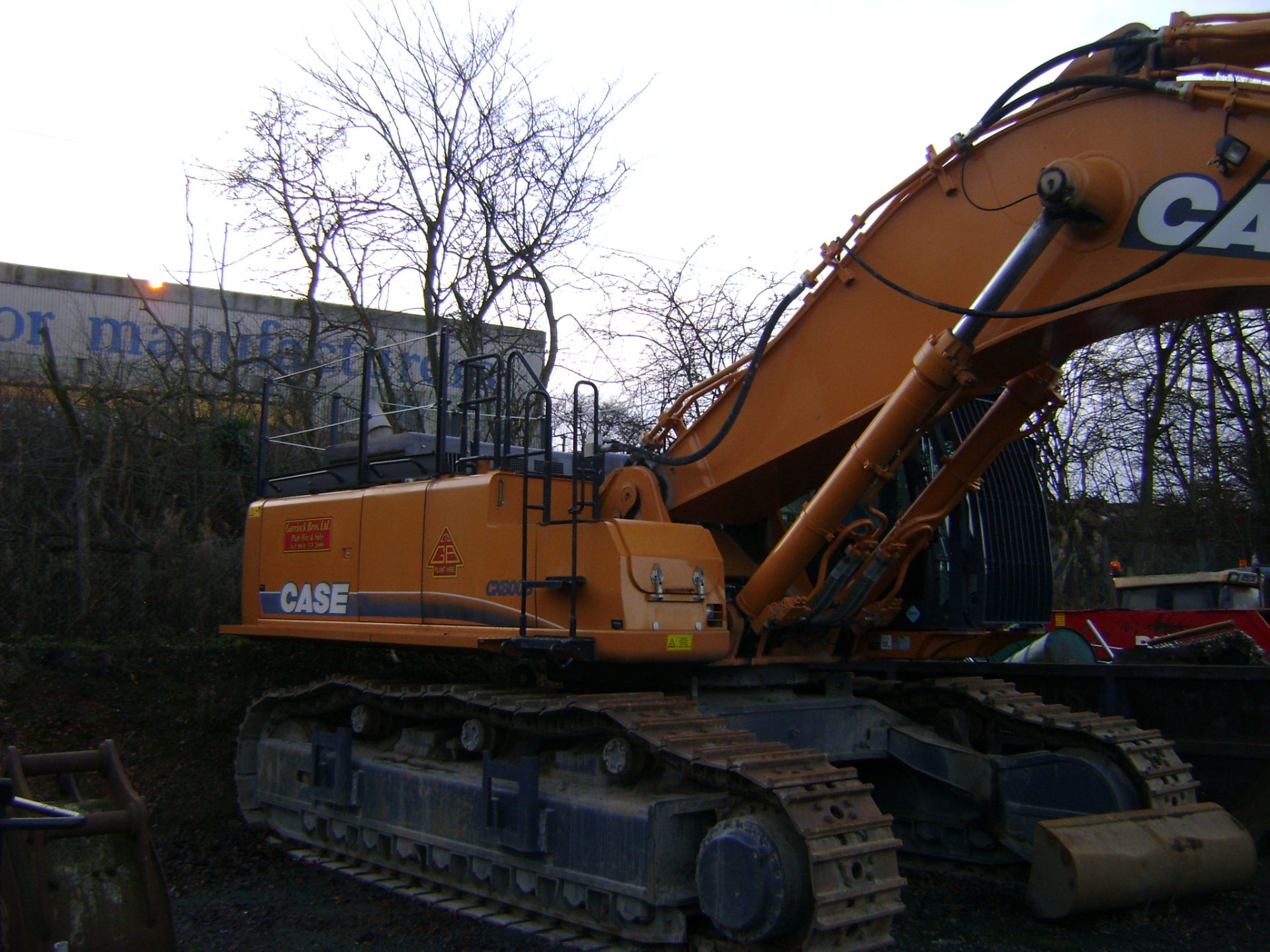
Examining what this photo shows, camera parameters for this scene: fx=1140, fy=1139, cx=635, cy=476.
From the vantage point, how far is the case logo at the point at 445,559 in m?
6.57

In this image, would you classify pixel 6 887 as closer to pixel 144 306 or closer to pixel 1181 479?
pixel 144 306

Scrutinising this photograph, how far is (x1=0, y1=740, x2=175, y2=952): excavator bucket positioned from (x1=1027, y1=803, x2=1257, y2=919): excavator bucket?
4.02 metres

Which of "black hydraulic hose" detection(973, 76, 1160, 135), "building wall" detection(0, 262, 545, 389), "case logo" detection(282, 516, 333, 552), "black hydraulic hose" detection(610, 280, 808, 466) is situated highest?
"building wall" detection(0, 262, 545, 389)

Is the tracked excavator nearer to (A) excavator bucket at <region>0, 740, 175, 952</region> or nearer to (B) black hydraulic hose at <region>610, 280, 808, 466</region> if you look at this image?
(B) black hydraulic hose at <region>610, 280, 808, 466</region>

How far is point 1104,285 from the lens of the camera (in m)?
5.09

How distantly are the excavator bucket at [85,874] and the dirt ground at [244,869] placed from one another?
1472 millimetres

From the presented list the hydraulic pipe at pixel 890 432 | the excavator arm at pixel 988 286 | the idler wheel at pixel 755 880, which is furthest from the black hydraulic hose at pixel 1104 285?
the idler wheel at pixel 755 880

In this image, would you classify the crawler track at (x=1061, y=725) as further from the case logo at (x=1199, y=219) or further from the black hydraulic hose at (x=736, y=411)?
the case logo at (x=1199, y=219)

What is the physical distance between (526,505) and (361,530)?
181cm

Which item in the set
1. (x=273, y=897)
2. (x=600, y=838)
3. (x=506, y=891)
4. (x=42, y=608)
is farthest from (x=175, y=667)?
(x=600, y=838)

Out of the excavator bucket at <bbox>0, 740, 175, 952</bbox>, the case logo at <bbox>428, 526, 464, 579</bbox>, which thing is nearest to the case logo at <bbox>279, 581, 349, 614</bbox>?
the case logo at <bbox>428, 526, 464, 579</bbox>

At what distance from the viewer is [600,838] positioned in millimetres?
5660

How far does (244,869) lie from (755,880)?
4238mm

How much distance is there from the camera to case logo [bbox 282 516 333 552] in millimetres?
7660
